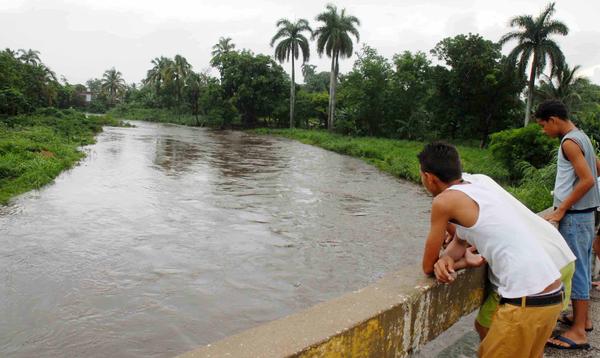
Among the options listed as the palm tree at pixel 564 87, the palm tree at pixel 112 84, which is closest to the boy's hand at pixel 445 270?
the palm tree at pixel 564 87

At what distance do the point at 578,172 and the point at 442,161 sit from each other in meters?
1.35

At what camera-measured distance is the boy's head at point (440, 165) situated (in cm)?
215

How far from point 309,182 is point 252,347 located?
14054 millimetres

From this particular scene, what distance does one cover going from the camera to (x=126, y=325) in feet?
16.3

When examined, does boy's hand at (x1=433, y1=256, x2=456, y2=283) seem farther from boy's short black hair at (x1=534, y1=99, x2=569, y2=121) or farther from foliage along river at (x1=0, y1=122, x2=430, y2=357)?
foliage along river at (x1=0, y1=122, x2=430, y2=357)

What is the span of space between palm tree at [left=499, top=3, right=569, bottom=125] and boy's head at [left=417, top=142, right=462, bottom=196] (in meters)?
29.3

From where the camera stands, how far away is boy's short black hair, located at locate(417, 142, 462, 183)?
2.14 meters

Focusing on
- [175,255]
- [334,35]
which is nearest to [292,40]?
[334,35]

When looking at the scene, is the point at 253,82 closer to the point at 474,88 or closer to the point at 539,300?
the point at 474,88

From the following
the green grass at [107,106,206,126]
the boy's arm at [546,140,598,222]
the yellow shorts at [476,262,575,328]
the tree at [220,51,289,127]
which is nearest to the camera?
→ the yellow shorts at [476,262,575,328]

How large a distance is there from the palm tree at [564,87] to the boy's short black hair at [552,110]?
32.2m

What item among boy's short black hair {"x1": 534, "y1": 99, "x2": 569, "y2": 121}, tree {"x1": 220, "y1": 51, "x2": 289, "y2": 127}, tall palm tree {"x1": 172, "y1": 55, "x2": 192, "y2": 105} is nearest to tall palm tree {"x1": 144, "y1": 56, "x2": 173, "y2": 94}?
tall palm tree {"x1": 172, "y1": 55, "x2": 192, "y2": 105}

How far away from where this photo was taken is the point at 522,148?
1638 cm

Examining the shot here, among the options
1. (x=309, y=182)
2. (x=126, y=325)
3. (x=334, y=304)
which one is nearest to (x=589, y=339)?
(x=334, y=304)
